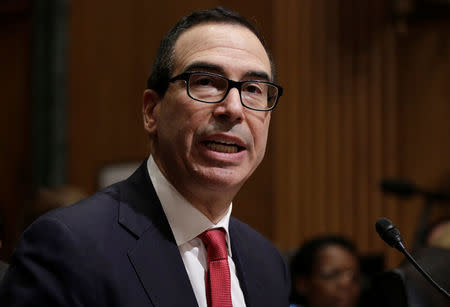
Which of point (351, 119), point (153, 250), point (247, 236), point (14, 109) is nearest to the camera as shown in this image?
point (153, 250)

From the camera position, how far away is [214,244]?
172 centimetres

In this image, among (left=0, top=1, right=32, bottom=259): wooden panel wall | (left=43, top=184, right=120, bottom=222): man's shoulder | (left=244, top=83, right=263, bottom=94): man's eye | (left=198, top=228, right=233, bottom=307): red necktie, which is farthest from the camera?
(left=0, top=1, right=32, bottom=259): wooden panel wall

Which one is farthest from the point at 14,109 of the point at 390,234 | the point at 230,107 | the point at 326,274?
the point at 390,234

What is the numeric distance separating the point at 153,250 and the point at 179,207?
16cm

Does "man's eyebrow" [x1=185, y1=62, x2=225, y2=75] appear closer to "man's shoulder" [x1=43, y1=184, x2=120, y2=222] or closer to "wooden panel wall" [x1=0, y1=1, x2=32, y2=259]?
"man's shoulder" [x1=43, y1=184, x2=120, y2=222]

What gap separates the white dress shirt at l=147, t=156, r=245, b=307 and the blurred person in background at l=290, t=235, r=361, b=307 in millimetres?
1972

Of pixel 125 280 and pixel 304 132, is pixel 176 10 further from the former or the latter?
pixel 125 280

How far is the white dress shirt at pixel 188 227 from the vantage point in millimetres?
1678

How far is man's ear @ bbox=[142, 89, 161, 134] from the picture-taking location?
5.91 ft

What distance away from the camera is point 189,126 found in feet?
5.47

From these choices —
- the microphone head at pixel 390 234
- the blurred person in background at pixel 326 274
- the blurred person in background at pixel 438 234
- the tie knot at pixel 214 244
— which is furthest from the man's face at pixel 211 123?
the blurred person in background at pixel 326 274

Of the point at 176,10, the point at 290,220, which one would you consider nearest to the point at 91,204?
the point at 290,220

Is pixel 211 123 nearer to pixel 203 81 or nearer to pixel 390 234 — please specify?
pixel 203 81

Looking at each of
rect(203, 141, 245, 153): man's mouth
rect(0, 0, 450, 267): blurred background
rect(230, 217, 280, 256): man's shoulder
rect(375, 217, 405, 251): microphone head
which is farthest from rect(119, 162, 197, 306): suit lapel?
rect(0, 0, 450, 267): blurred background
